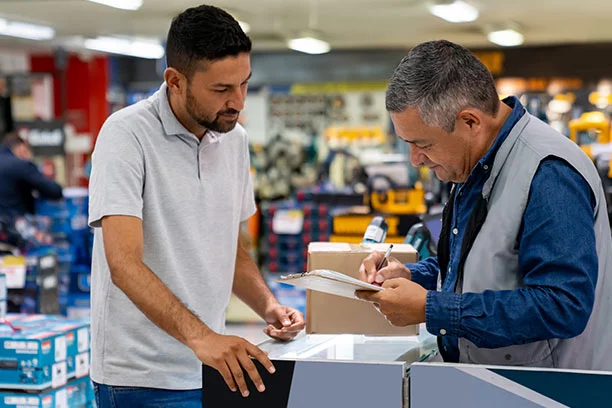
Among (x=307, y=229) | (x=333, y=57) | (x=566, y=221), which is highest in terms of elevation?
(x=333, y=57)

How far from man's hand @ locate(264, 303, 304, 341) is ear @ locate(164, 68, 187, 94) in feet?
2.31

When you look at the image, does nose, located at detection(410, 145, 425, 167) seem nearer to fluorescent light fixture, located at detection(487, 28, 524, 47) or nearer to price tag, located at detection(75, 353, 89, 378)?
price tag, located at detection(75, 353, 89, 378)

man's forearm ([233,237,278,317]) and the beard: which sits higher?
the beard

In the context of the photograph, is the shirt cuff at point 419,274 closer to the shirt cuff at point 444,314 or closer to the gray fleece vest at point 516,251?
the gray fleece vest at point 516,251

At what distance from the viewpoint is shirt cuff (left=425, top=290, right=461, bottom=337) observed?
6.00 feet

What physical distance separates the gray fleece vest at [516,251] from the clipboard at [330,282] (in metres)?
0.25

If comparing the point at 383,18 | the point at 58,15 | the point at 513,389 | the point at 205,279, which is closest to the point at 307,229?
the point at 383,18

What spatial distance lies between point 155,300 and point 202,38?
2.41 ft

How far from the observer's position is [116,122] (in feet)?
7.86

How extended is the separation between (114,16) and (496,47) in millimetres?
7927

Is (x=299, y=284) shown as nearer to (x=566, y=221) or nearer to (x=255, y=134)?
(x=566, y=221)

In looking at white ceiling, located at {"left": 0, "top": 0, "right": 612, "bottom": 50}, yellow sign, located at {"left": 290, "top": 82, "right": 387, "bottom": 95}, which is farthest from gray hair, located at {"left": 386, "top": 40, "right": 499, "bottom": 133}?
yellow sign, located at {"left": 290, "top": 82, "right": 387, "bottom": 95}

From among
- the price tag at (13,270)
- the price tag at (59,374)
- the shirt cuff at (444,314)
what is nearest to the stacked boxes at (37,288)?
the price tag at (13,270)

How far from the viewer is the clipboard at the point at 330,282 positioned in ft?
6.13
